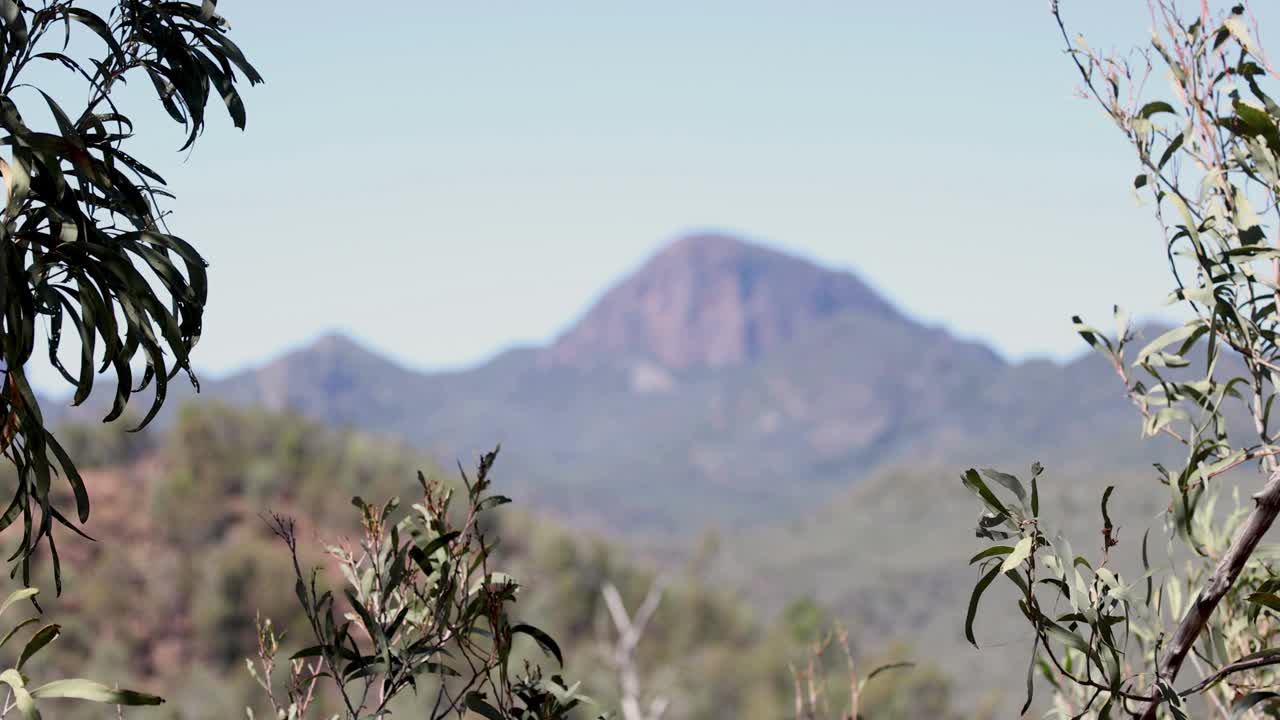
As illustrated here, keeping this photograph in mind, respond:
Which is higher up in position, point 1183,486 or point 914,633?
point 1183,486

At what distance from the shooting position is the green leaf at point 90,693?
194cm

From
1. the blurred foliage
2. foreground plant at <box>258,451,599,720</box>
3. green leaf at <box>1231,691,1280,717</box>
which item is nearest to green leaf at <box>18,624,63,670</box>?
foreground plant at <box>258,451,599,720</box>

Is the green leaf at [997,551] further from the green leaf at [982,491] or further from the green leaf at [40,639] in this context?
the green leaf at [40,639]

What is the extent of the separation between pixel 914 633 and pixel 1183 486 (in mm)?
111427

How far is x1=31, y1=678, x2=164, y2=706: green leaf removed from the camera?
1936mm

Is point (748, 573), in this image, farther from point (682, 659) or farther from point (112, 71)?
point (112, 71)

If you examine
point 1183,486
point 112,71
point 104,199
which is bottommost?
point 1183,486

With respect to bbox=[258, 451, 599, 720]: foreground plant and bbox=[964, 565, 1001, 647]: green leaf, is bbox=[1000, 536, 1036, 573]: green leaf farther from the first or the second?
bbox=[258, 451, 599, 720]: foreground plant

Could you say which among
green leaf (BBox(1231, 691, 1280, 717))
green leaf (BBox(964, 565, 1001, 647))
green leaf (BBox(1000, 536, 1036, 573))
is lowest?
green leaf (BBox(1231, 691, 1280, 717))

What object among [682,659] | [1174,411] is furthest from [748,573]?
[1174,411]

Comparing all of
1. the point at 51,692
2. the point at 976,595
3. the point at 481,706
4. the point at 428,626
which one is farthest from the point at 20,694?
the point at 976,595

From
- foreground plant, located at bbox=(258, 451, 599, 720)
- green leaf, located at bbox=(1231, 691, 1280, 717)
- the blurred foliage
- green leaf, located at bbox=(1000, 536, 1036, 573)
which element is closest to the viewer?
green leaf, located at bbox=(1000, 536, 1036, 573)

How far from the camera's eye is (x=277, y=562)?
4731cm

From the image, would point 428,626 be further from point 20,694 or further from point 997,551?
point 997,551
